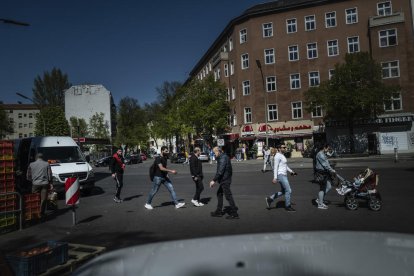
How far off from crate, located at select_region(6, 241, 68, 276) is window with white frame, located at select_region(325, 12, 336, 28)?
45.7 metres

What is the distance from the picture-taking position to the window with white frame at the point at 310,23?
153 ft

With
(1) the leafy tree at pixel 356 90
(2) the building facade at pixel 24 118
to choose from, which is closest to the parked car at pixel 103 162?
(1) the leafy tree at pixel 356 90

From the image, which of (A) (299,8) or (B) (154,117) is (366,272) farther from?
(B) (154,117)

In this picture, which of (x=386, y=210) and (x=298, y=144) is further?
(x=298, y=144)

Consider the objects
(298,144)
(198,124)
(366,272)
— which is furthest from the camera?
(198,124)

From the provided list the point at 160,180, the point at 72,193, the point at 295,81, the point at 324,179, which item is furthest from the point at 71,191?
the point at 295,81

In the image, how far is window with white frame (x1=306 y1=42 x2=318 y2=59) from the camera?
152 feet

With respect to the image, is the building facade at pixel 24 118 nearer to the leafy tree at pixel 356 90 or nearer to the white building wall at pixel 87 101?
the white building wall at pixel 87 101

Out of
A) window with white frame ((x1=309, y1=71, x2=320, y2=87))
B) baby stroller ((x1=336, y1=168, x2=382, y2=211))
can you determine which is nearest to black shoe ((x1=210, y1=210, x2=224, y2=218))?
baby stroller ((x1=336, y1=168, x2=382, y2=211))

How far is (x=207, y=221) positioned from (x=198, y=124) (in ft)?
144

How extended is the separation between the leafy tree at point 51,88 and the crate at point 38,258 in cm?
8554

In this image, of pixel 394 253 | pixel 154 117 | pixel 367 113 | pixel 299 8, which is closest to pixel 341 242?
pixel 394 253

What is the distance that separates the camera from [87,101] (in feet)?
317

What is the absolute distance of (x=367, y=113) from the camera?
3794cm
